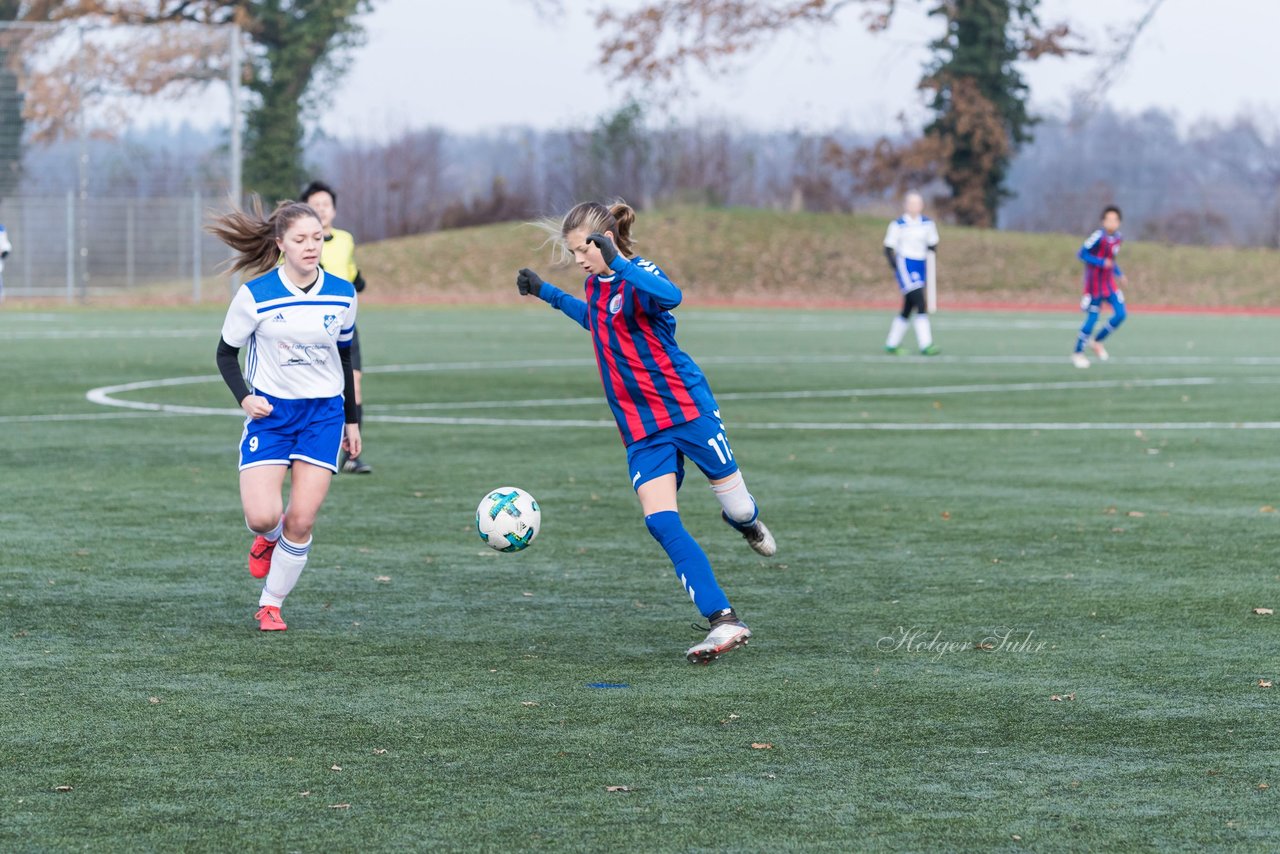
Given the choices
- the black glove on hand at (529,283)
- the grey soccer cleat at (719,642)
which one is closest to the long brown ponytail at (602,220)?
the black glove on hand at (529,283)

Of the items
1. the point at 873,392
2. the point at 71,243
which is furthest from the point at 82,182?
the point at 873,392

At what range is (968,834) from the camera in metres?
4.50

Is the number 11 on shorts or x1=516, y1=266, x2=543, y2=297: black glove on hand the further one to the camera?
x1=516, y1=266, x2=543, y2=297: black glove on hand

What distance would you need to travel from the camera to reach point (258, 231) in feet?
24.3

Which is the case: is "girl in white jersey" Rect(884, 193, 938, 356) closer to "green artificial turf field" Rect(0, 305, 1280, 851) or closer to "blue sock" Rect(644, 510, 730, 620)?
"green artificial turf field" Rect(0, 305, 1280, 851)

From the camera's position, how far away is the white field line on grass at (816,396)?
616 inches

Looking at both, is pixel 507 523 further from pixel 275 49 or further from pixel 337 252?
pixel 275 49

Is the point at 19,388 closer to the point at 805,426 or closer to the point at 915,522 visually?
Result: the point at 805,426

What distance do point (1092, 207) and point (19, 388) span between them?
51.0 m

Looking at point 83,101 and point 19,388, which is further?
A: point 83,101

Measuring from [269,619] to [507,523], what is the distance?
107cm

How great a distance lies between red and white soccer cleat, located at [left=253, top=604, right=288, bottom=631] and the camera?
7.22m

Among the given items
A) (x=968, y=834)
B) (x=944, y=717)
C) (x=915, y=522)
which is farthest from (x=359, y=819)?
(x=915, y=522)

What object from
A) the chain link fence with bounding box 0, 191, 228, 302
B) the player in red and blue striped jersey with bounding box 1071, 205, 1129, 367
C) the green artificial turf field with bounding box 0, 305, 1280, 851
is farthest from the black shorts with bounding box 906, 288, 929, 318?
the chain link fence with bounding box 0, 191, 228, 302
